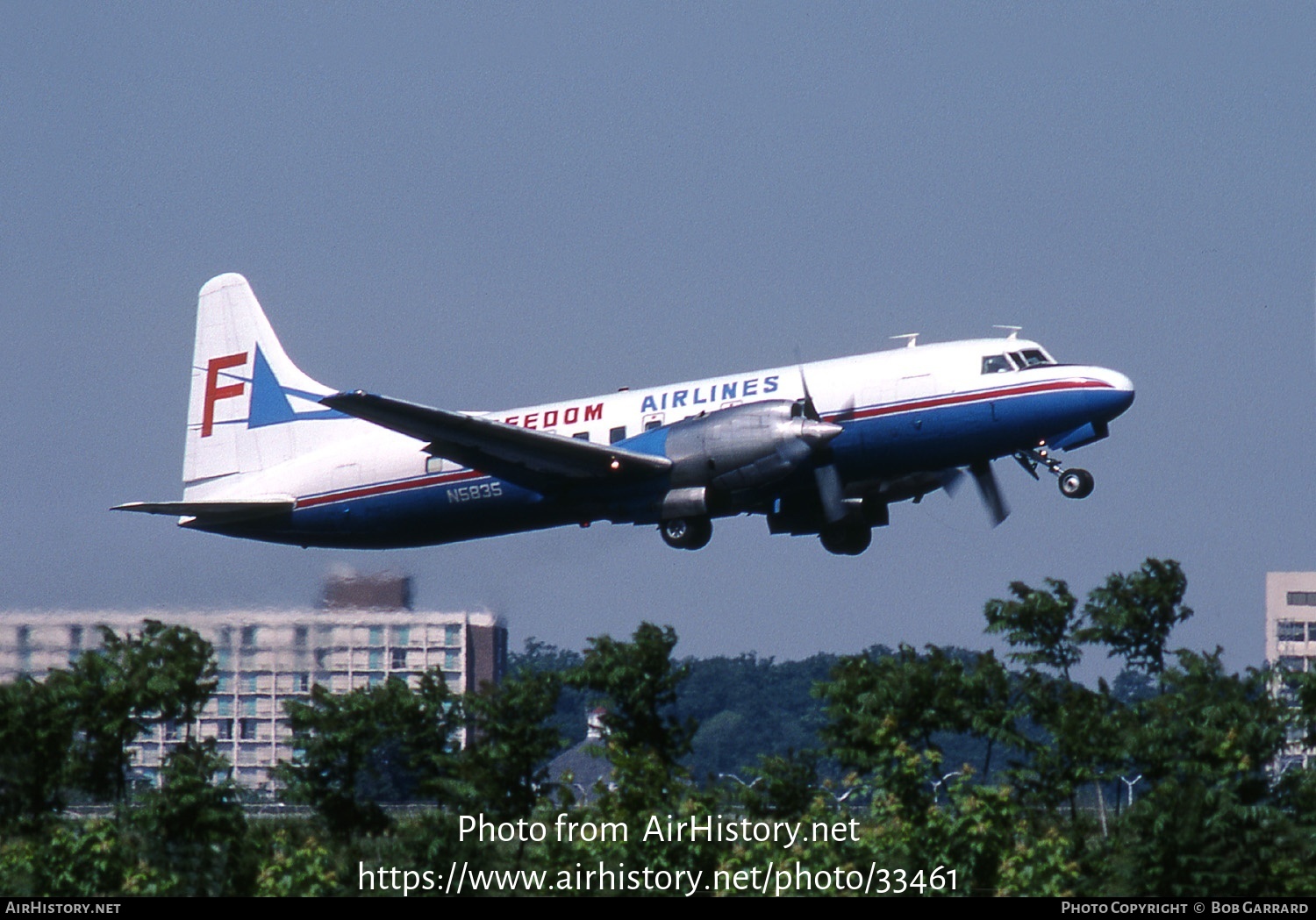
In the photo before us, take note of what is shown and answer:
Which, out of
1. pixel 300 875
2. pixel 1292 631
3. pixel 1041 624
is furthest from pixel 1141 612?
pixel 1292 631

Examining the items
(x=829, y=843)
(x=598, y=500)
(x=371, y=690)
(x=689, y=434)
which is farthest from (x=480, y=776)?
(x=829, y=843)

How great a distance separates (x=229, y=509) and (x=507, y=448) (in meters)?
8.13

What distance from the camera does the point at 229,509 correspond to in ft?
151

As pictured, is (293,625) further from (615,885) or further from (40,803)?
(615,885)

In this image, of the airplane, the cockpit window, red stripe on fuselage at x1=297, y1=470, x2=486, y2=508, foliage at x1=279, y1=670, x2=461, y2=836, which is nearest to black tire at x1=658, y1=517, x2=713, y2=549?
the airplane

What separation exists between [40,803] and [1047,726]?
25640 millimetres

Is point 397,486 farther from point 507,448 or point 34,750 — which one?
point 34,750

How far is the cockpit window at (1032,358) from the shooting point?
39.5 metres

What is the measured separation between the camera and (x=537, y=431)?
137 feet

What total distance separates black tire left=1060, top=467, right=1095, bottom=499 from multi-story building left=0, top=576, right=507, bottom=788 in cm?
1407

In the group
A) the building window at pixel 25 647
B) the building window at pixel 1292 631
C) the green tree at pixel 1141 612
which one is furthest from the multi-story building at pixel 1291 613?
the building window at pixel 25 647

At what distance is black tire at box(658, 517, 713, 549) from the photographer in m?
41.1

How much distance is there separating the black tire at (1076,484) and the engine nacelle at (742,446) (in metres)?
4.68

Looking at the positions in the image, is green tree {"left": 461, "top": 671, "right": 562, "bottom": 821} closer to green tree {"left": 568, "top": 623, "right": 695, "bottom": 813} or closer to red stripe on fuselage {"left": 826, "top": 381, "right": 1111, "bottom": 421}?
green tree {"left": 568, "top": 623, "right": 695, "bottom": 813}
